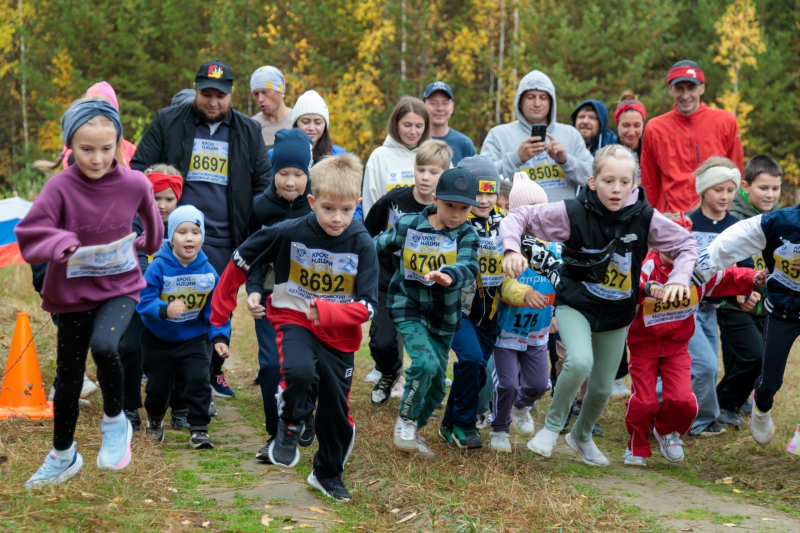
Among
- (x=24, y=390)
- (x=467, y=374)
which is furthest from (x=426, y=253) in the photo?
(x=24, y=390)

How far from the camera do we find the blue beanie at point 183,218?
20.1 feet

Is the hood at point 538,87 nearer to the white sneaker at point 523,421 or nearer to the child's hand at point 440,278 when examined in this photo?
the white sneaker at point 523,421

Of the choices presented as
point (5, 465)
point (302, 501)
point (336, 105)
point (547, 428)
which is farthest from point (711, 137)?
point (336, 105)

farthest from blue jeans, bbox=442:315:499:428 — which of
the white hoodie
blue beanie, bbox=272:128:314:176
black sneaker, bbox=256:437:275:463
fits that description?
the white hoodie

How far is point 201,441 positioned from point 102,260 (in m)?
1.99

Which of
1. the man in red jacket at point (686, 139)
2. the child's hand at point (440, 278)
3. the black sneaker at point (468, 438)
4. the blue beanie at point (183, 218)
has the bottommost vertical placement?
the black sneaker at point (468, 438)

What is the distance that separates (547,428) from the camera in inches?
227

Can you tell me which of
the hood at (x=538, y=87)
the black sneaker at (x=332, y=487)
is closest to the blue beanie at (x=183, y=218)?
the black sneaker at (x=332, y=487)

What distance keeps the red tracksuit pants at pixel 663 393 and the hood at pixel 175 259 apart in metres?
3.45

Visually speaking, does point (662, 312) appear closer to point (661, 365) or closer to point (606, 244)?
point (661, 365)

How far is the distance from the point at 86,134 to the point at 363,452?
296cm

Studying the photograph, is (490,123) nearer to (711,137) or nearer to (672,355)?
(711,137)

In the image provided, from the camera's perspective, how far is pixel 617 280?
5648mm

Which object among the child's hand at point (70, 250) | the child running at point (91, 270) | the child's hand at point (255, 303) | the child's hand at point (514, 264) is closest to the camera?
the child's hand at point (70, 250)
